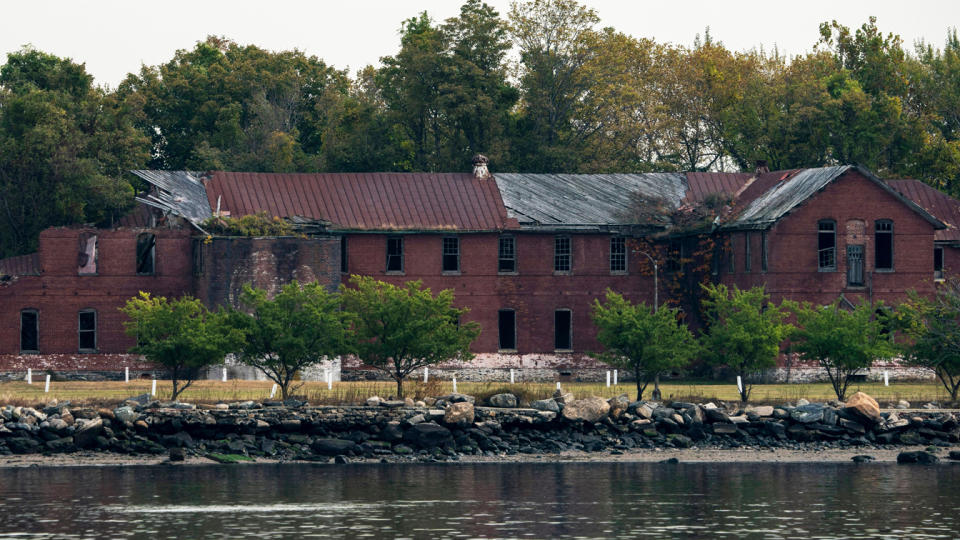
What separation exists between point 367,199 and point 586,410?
2110cm

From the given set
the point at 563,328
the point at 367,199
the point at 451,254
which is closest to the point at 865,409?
the point at 563,328

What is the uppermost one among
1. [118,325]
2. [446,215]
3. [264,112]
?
[264,112]

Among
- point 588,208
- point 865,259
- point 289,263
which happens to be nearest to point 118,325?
point 289,263

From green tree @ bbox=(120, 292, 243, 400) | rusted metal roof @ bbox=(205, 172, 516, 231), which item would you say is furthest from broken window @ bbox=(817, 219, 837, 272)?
green tree @ bbox=(120, 292, 243, 400)

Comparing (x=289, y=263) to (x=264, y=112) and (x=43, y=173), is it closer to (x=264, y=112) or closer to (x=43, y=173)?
(x=43, y=173)

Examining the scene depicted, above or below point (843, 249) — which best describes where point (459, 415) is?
below

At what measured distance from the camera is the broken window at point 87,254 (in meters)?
60.5

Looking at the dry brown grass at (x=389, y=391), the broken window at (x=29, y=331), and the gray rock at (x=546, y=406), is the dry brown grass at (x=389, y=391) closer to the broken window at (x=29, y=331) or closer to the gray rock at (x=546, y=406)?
the gray rock at (x=546, y=406)

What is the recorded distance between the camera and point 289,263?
5878 cm

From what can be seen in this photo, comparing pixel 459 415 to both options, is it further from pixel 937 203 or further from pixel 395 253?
pixel 937 203

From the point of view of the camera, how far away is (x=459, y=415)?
4459 centimetres

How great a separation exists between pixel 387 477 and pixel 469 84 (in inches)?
1477

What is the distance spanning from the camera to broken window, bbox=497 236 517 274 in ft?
210

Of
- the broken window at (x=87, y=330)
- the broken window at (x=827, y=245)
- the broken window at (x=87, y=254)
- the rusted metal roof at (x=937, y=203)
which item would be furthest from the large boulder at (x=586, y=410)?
the rusted metal roof at (x=937, y=203)
